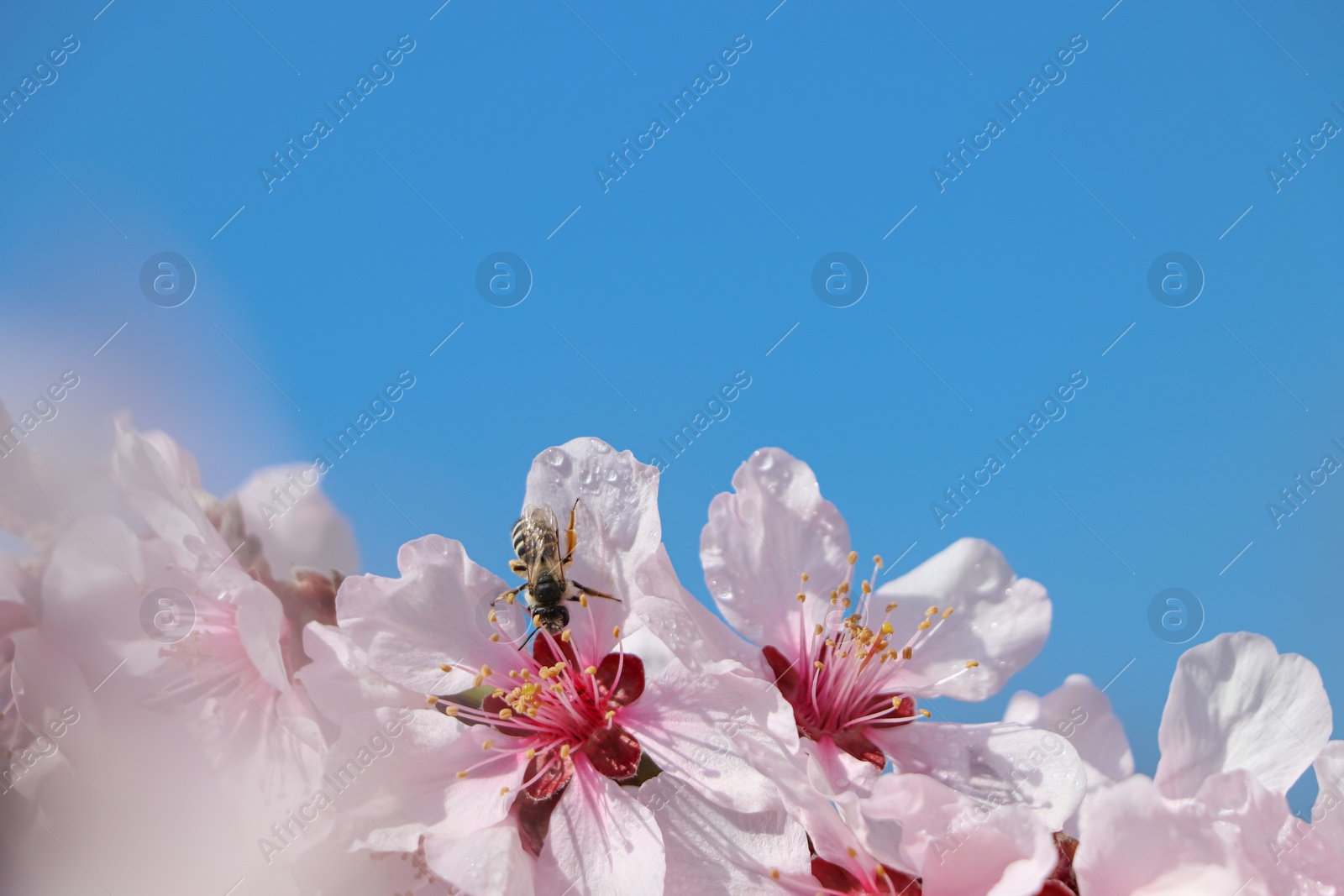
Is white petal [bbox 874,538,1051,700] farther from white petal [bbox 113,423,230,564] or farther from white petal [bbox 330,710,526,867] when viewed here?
white petal [bbox 113,423,230,564]

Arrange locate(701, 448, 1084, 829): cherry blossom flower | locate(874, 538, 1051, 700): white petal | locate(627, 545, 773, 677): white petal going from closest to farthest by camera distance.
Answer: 1. locate(627, 545, 773, 677): white petal
2. locate(701, 448, 1084, 829): cherry blossom flower
3. locate(874, 538, 1051, 700): white petal

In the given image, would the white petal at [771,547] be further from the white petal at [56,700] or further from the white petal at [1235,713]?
the white petal at [56,700]

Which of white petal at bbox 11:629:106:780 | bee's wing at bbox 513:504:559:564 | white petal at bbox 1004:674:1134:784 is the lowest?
white petal at bbox 1004:674:1134:784

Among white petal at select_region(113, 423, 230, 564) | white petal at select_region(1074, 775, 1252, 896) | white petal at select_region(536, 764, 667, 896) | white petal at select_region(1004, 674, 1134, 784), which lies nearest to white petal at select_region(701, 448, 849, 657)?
white petal at select_region(536, 764, 667, 896)

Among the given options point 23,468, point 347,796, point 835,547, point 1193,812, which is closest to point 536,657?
point 347,796

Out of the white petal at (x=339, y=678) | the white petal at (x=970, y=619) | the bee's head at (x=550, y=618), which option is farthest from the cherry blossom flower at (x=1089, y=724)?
the white petal at (x=339, y=678)

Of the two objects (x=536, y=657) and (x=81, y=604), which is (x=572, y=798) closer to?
(x=536, y=657)

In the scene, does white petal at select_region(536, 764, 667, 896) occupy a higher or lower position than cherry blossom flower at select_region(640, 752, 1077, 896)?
higher
